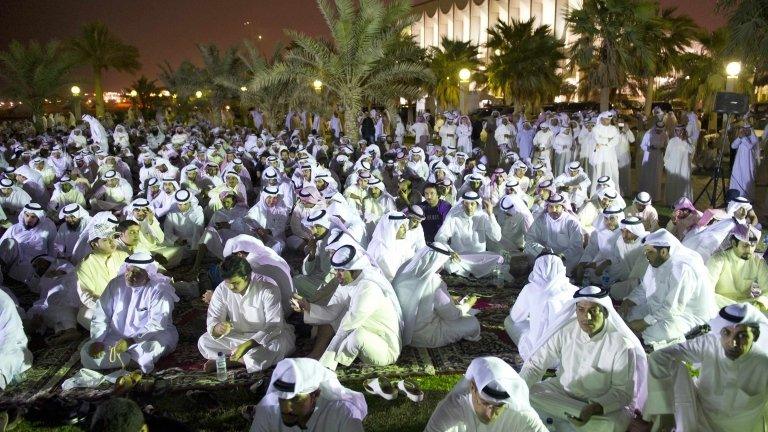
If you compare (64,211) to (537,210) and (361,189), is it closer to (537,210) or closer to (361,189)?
(361,189)

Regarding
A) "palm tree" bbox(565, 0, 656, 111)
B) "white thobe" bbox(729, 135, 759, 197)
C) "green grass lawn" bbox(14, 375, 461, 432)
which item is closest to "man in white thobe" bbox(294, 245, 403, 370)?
"green grass lawn" bbox(14, 375, 461, 432)

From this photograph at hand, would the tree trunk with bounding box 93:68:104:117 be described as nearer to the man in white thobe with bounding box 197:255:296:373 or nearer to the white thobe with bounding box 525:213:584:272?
the white thobe with bounding box 525:213:584:272

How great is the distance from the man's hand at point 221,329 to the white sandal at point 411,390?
140 centimetres

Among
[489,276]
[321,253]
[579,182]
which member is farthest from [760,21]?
→ [321,253]

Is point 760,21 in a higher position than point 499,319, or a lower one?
higher

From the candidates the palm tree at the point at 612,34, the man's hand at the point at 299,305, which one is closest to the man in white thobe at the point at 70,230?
the man's hand at the point at 299,305

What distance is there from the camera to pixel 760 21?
10289 mm

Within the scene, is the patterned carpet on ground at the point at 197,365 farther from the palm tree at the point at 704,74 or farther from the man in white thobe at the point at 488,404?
the palm tree at the point at 704,74

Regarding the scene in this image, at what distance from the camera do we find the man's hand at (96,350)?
15.5 ft

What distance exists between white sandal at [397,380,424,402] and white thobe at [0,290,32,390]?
292 centimetres

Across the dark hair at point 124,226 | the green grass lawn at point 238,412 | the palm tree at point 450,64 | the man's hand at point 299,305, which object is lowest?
the green grass lawn at point 238,412

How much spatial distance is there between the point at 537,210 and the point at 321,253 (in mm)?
3337

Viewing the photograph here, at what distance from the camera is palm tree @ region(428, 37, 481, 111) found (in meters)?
25.1

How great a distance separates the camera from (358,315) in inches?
180
